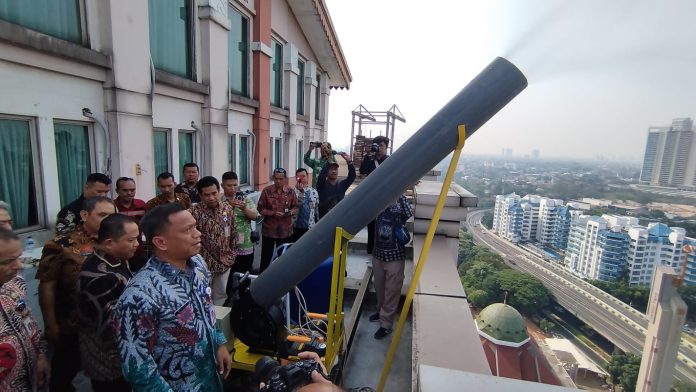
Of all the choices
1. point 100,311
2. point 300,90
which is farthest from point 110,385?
point 300,90

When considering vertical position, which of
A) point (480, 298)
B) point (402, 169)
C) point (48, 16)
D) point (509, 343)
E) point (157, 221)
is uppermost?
point (48, 16)

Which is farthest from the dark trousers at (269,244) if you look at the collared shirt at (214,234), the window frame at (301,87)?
the window frame at (301,87)

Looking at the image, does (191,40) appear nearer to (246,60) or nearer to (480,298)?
(246,60)

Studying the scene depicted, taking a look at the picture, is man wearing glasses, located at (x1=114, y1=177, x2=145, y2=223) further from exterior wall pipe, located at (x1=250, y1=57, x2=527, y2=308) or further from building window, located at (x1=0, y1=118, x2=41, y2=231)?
exterior wall pipe, located at (x1=250, y1=57, x2=527, y2=308)

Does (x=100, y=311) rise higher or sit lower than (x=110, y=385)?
higher

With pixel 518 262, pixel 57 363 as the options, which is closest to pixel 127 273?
pixel 57 363

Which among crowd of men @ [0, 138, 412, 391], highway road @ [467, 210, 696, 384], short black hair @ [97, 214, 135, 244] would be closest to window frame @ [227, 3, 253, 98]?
crowd of men @ [0, 138, 412, 391]
